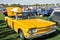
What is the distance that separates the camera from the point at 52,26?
7746 mm

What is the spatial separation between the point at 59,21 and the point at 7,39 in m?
3.76

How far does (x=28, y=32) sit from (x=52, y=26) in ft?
4.68

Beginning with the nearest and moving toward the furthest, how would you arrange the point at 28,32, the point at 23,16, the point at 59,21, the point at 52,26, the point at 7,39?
the point at 28,32
the point at 52,26
the point at 7,39
the point at 23,16
the point at 59,21

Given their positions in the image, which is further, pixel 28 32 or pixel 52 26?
pixel 52 26

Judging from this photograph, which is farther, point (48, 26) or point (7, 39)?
point (7, 39)

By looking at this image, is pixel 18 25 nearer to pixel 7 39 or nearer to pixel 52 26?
pixel 7 39

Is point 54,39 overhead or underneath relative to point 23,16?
underneath

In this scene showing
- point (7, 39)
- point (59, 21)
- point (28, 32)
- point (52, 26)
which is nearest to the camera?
point (28, 32)

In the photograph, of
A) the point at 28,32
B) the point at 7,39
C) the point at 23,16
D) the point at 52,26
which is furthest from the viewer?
the point at 23,16

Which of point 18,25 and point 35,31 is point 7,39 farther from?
point 35,31

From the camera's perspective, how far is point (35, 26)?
283 inches

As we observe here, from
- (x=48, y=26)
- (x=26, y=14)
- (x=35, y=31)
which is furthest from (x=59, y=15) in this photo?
(x=35, y=31)

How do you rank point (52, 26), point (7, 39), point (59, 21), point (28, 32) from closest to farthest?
point (28, 32) → point (52, 26) → point (7, 39) → point (59, 21)

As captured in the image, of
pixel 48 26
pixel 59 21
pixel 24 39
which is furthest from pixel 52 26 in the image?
pixel 59 21
